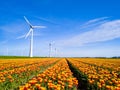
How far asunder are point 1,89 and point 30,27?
59.6m

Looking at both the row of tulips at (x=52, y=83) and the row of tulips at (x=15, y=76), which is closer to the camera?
the row of tulips at (x=52, y=83)

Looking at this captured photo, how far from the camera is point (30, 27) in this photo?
68.7m

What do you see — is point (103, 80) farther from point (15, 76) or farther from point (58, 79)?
point (15, 76)

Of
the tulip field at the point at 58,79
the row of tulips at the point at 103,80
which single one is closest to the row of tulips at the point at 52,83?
the tulip field at the point at 58,79

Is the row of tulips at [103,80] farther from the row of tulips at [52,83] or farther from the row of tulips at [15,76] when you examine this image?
the row of tulips at [15,76]

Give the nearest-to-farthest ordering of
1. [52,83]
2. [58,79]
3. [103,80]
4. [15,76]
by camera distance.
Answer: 1. [52,83]
2. [103,80]
3. [58,79]
4. [15,76]

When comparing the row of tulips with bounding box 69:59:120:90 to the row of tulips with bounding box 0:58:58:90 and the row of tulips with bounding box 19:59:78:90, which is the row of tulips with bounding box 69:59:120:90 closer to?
the row of tulips with bounding box 19:59:78:90

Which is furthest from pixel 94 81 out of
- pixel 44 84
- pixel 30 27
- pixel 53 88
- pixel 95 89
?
pixel 30 27

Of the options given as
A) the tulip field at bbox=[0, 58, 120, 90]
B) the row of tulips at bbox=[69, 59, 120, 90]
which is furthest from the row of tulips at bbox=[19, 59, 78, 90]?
the row of tulips at bbox=[69, 59, 120, 90]

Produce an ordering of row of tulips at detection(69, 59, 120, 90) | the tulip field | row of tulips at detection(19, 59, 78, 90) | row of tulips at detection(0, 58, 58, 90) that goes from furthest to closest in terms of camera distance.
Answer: row of tulips at detection(0, 58, 58, 90), row of tulips at detection(69, 59, 120, 90), the tulip field, row of tulips at detection(19, 59, 78, 90)

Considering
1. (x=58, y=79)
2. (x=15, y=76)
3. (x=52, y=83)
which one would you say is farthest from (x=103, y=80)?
(x=15, y=76)

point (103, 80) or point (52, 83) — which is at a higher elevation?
point (103, 80)

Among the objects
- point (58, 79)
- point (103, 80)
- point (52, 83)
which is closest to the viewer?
point (52, 83)

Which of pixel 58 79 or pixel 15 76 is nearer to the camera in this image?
pixel 58 79
